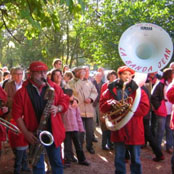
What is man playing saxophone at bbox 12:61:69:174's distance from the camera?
12.2 ft

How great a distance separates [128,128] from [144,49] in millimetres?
1340

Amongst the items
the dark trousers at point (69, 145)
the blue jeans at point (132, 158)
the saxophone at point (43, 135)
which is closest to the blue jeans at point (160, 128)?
the dark trousers at point (69, 145)

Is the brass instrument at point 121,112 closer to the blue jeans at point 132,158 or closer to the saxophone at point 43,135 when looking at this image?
the blue jeans at point 132,158

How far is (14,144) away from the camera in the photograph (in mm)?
4457

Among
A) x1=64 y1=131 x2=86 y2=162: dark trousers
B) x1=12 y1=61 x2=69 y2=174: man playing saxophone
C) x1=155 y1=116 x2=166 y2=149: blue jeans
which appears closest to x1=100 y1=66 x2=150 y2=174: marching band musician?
x1=12 y1=61 x2=69 y2=174: man playing saxophone

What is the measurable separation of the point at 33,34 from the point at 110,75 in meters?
2.08

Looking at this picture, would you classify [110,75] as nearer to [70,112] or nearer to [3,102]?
[70,112]

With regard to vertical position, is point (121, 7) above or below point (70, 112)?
above

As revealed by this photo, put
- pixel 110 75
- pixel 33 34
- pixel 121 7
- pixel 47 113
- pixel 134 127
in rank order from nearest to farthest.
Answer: pixel 47 113, pixel 134 127, pixel 33 34, pixel 110 75, pixel 121 7

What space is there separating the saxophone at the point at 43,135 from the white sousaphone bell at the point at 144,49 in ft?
2.93

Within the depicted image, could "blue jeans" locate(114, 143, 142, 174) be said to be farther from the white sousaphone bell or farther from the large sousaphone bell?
the large sousaphone bell

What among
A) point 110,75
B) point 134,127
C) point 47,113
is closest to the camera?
point 47,113

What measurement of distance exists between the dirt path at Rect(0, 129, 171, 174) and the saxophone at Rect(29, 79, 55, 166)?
1506 mm

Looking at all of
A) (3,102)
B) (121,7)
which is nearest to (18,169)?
(3,102)
